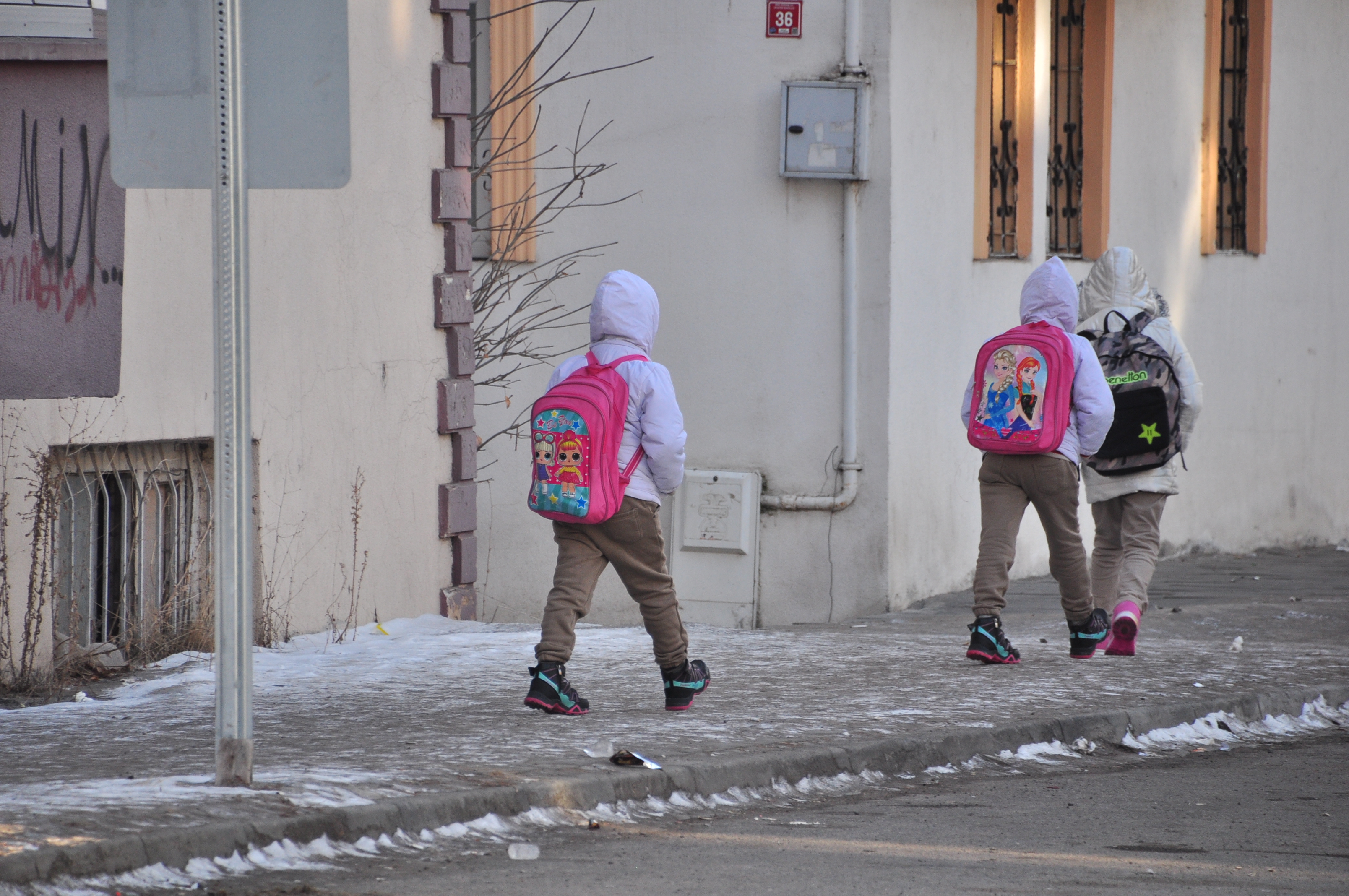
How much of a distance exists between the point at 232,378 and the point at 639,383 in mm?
2054

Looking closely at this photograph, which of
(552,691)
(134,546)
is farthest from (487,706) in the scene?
(134,546)

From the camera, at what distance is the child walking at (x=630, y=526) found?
703 centimetres

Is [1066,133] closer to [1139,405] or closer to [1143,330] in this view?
[1143,330]

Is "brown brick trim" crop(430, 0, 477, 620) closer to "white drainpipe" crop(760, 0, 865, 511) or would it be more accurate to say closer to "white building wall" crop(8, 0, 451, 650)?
"white building wall" crop(8, 0, 451, 650)

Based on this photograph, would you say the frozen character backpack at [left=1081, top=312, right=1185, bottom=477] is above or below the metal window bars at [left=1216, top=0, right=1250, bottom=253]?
below

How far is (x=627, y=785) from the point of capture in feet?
19.6

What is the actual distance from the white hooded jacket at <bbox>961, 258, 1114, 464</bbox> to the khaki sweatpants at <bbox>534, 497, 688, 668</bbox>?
2155 mm

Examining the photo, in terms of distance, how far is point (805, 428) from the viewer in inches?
496

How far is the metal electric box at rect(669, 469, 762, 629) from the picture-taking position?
12.6 meters

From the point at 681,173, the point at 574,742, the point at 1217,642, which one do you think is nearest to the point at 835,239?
the point at 681,173

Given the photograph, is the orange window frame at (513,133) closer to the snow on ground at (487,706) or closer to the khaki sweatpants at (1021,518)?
the snow on ground at (487,706)

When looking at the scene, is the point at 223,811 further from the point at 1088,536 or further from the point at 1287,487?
the point at 1287,487

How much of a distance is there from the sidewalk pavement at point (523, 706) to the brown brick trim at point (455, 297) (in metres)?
0.66

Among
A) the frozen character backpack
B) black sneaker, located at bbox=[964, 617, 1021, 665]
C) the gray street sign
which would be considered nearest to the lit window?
the frozen character backpack
